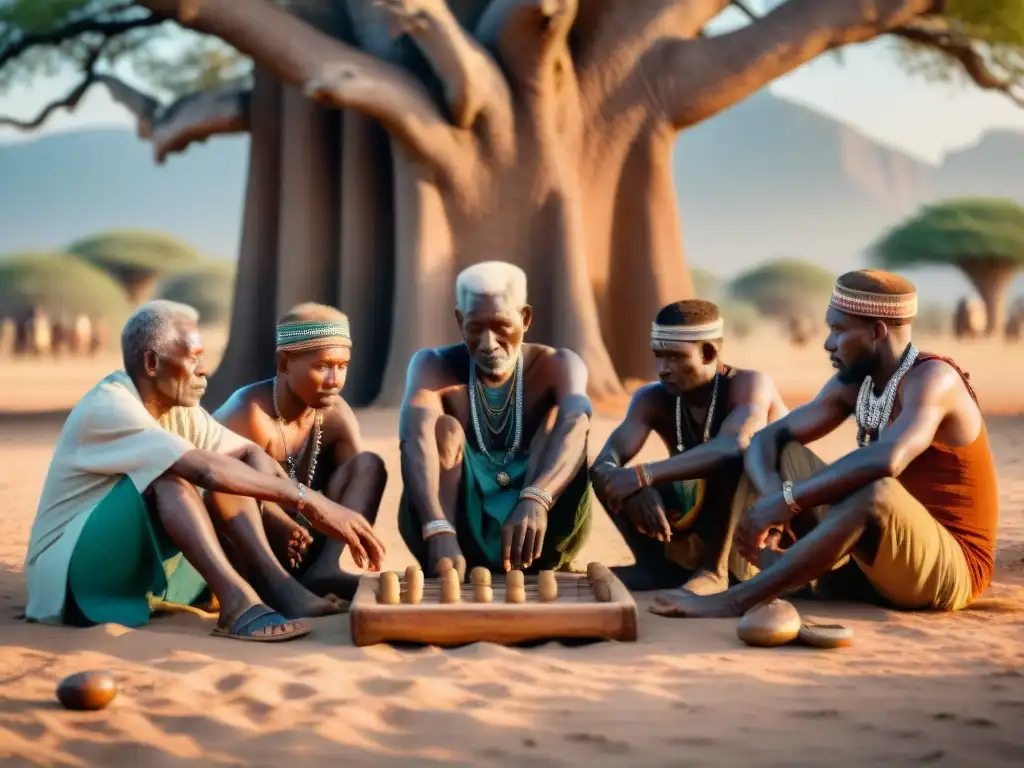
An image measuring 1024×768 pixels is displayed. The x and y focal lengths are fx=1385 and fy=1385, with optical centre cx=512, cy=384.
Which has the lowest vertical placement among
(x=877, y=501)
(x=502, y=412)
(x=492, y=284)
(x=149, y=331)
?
(x=877, y=501)

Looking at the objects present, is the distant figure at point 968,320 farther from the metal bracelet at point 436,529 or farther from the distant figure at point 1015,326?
the metal bracelet at point 436,529

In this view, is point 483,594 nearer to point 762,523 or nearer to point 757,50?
point 762,523

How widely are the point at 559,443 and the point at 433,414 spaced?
0.57 m

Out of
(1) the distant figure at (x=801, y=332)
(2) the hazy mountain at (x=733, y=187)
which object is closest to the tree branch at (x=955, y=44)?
(1) the distant figure at (x=801, y=332)

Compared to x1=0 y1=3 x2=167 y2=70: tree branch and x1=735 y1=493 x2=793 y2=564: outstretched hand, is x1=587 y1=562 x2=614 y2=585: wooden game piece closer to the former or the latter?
Result: x1=735 y1=493 x2=793 y2=564: outstretched hand

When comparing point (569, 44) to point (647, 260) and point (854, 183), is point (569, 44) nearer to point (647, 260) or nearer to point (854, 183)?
point (647, 260)

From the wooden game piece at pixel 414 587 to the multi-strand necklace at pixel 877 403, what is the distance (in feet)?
5.96

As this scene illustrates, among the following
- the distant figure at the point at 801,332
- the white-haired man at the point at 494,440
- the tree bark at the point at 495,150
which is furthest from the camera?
the distant figure at the point at 801,332

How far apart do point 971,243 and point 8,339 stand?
2600cm

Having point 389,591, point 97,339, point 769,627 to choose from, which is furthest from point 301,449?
point 97,339

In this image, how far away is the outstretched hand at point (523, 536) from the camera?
18.3 ft

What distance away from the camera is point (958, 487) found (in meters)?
5.48

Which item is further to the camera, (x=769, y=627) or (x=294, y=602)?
(x=294, y=602)

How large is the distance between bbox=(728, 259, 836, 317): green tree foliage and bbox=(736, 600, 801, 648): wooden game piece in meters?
49.6
